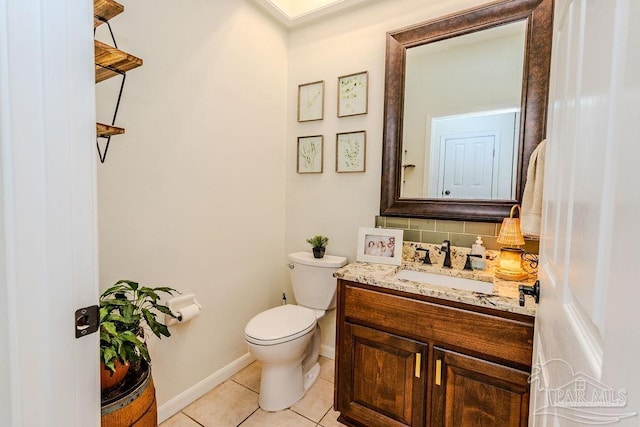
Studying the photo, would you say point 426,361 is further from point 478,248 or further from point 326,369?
point 326,369

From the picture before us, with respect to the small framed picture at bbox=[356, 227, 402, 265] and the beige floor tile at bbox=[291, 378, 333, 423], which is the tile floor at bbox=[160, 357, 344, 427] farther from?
the small framed picture at bbox=[356, 227, 402, 265]

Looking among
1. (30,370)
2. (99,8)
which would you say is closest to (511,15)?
(99,8)

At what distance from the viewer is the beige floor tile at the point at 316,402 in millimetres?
1643

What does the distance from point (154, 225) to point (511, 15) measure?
217 cm

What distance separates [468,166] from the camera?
1.62m

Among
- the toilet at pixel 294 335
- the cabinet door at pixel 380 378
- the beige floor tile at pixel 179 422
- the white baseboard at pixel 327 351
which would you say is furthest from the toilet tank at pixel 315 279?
the beige floor tile at pixel 179 422

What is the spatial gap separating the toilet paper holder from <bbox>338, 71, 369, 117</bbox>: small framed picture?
5.09 ft

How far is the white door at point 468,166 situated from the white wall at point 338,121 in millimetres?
431

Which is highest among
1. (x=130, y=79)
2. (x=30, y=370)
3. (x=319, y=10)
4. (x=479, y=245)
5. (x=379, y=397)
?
(x=319, y=10)

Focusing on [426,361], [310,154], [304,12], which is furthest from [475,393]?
[304,12]

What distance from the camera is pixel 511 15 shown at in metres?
1.49

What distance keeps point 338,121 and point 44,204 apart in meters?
1.76

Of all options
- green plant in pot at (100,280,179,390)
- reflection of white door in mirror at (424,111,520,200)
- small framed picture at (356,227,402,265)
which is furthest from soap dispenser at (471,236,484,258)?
green plant in pot at (100,280,179,390)

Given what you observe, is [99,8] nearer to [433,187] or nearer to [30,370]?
[30,370]
